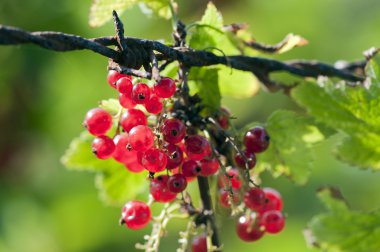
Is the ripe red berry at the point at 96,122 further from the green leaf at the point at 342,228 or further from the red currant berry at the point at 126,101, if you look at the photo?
the green leaf at the point at 342,228

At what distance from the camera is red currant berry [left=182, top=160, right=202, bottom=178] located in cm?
147

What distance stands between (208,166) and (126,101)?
23cm

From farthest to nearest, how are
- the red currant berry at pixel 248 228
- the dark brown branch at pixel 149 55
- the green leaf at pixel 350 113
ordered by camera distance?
the red currant berry at pixel 248 228, the green leaf at pixel 350 113, the dark brown branch at pixel 149 55

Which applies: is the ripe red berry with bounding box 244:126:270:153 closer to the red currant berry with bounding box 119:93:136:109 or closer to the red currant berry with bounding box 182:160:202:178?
the red currant berry with bounding box 182:160:202:178

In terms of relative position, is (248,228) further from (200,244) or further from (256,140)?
(256,140)

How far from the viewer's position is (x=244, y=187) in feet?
5.26

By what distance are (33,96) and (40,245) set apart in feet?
2.97

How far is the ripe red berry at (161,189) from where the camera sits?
59.0 inches

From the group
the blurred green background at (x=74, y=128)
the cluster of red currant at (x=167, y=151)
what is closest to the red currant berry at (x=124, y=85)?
the cluster of red currant at (x=167, y=151)

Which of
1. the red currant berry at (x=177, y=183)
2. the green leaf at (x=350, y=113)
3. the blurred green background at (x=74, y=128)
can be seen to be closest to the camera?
the red currant berry at (x=177, y=183)

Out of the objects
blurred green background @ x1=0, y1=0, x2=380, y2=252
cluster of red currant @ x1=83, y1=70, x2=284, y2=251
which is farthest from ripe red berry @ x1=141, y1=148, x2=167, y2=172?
blurred green background @ x1=0, y1=0, x2=380, y2=252

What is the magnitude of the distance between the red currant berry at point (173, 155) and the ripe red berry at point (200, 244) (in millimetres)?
231

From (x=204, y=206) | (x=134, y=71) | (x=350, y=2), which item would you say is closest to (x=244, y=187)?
(x=204, y=206)

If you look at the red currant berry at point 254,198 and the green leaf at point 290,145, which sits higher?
the green leaf at point 290,145
